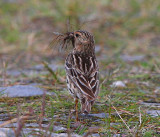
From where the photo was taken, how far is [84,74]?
14.9 ft

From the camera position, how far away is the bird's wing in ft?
13.8

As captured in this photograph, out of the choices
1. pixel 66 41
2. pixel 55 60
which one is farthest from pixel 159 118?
pixel 55 60

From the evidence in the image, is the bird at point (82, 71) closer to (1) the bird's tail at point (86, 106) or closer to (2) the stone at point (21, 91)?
(1) the bird's tail at point (86, 106)

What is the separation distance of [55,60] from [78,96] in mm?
4244

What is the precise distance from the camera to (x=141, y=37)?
33.1ft

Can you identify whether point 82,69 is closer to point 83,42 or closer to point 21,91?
point 83,42

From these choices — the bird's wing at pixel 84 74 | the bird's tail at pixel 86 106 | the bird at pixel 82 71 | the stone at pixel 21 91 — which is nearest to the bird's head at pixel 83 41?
the bird at pixel 82 71

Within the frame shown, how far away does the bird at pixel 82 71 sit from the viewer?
4137 mm

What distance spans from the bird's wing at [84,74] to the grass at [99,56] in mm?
269

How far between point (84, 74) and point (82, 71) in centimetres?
8

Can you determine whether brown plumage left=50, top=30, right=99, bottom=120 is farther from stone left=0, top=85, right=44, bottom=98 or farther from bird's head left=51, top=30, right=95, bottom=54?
stone left=0, top=85, right=44, bottom=98

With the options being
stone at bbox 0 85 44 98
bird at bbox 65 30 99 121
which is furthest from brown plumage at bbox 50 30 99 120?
stone at bbox 0 85 44 98

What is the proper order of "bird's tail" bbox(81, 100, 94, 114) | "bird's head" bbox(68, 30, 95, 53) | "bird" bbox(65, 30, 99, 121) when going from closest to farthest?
"bird's tail" bbox(81, 100, 94, 114), "bird" bbox(65, 30, 99, 121), "bird's head" bbox(68, 30, 95, 53)

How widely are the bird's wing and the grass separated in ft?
0.88
